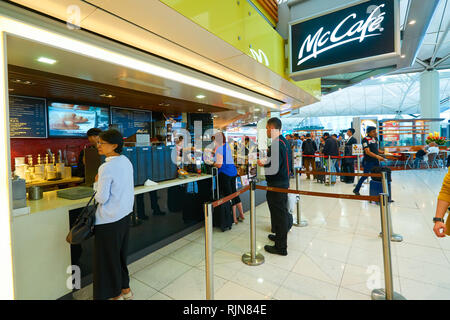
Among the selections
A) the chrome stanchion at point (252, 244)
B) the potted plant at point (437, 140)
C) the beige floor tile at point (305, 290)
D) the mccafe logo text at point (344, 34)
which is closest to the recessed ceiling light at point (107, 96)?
the chrome stanchion at point (252, 244)

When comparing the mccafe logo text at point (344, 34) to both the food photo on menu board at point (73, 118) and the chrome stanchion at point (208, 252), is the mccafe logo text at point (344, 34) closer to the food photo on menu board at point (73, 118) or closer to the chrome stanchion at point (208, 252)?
the chrome stanchion at point (208, 252)

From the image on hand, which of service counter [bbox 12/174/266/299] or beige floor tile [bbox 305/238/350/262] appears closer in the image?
service counter [bbox 12/174/266/299]

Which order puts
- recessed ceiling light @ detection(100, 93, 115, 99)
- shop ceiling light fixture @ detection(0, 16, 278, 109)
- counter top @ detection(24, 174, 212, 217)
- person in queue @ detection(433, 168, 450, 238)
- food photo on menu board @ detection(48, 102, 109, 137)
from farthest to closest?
food photo on menu board @ detection(48, 102, 109, 137) → recessed ceiling light @ detection(100, 93, 115, 99) → counter top @ detection(24, 174, 212, 217) → shop ceiling light fixture @ detection(0, 16, 278, 109) → person in queue @ detection(433, 168, 450, 238)

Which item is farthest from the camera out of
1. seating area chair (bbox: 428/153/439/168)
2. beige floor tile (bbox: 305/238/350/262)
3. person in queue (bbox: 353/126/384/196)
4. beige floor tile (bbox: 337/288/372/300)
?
seating area chair (bbox: 428/153/439/168)

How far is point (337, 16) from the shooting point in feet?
8.70

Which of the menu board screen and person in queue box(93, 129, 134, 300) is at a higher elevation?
the menu board screen

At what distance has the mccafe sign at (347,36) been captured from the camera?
2396 mm

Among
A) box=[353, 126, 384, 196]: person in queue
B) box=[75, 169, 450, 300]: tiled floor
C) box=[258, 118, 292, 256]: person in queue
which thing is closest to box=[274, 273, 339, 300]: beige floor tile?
box=[75, 169, 450, 300]: tiled floor

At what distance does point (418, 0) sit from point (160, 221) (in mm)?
4381

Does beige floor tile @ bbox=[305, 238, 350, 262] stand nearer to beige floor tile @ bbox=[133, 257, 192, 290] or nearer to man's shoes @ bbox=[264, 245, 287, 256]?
man's shoes @ bbox=[264, 245, 287, 256]

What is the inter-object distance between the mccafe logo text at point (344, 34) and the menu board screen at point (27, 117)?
458 centimetres

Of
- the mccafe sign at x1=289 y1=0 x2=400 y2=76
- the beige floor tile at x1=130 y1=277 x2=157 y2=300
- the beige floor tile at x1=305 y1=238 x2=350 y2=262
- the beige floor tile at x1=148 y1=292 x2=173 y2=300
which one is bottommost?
the beige floor tile at x1=148 y1=292 x2=173 y2=300

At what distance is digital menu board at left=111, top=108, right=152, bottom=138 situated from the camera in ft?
16.9

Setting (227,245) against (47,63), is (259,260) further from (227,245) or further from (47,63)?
(47,63)
